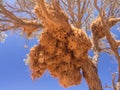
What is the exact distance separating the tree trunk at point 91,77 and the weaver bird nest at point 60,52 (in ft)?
1.53

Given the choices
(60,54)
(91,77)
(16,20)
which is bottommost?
(91,77)

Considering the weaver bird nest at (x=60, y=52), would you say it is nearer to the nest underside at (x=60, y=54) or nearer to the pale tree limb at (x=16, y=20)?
the nest underside at (x=60, y=54)

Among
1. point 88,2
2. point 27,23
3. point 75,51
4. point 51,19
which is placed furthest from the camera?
point 88,2

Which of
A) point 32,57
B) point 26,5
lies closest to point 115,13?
point 26,5

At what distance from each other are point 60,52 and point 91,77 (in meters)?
1.30

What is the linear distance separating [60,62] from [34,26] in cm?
155

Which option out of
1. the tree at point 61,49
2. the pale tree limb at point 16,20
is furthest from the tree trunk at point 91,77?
the pale tree limb at point 16,20

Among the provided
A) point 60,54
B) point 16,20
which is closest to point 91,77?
point 60,54

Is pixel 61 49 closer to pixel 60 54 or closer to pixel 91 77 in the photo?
pixel 60 54

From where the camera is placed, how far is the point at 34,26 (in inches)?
354

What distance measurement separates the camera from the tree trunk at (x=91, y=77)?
861 centimetres

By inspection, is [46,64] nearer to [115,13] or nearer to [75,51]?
[75,51]

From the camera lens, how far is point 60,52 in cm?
798

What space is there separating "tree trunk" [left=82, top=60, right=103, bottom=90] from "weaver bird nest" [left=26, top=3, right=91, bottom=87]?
47cm
